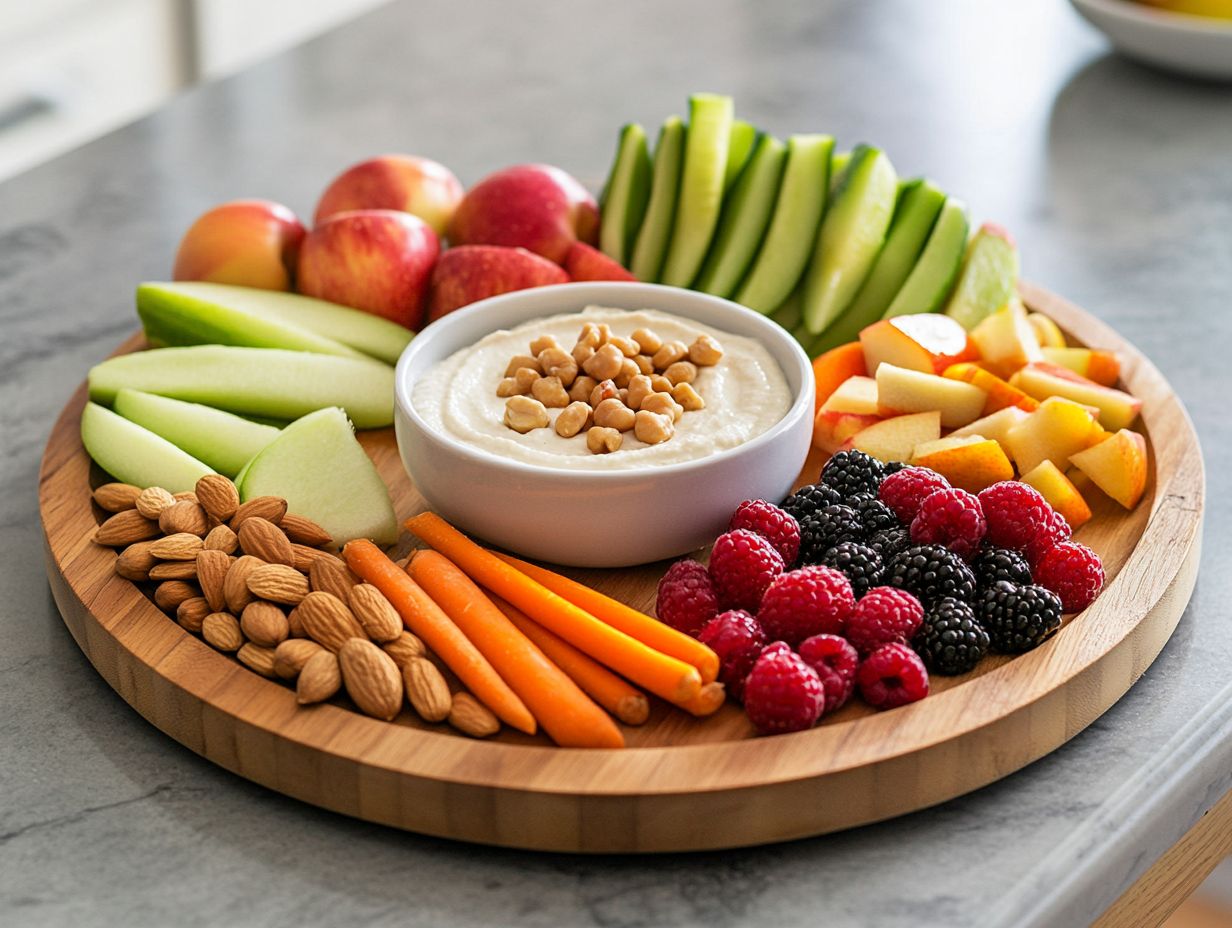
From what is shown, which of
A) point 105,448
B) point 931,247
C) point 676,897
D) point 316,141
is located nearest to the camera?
point 676,897

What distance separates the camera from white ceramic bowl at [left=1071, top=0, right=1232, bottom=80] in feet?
10.3

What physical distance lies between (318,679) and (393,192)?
124 centimetres

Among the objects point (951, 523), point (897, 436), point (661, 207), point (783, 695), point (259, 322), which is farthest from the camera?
point (661, 207)

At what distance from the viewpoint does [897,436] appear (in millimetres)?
2010

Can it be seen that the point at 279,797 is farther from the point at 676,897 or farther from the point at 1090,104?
the point at 1090,104

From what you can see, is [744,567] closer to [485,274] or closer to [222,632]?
[222,632]

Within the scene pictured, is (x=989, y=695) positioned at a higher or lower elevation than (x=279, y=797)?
higher

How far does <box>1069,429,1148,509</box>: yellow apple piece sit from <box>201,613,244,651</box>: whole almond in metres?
1.11

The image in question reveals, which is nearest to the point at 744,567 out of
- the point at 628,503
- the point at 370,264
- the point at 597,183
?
the point at 628,503

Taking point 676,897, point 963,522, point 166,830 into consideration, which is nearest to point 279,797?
point 166,830

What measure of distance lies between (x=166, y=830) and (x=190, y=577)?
1.11 ft

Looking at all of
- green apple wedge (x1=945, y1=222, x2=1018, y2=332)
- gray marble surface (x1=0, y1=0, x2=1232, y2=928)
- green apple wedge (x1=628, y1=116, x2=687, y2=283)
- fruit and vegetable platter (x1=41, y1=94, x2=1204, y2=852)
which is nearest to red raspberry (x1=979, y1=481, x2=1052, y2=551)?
fruit and vegetable platter (x1=41, y1=94, x2=1204, y2=852)

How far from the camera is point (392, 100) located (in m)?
3.43

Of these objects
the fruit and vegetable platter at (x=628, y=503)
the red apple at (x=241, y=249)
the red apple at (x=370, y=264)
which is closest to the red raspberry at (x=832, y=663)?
the fruit and vegetable platter at (x=628, y=503)
